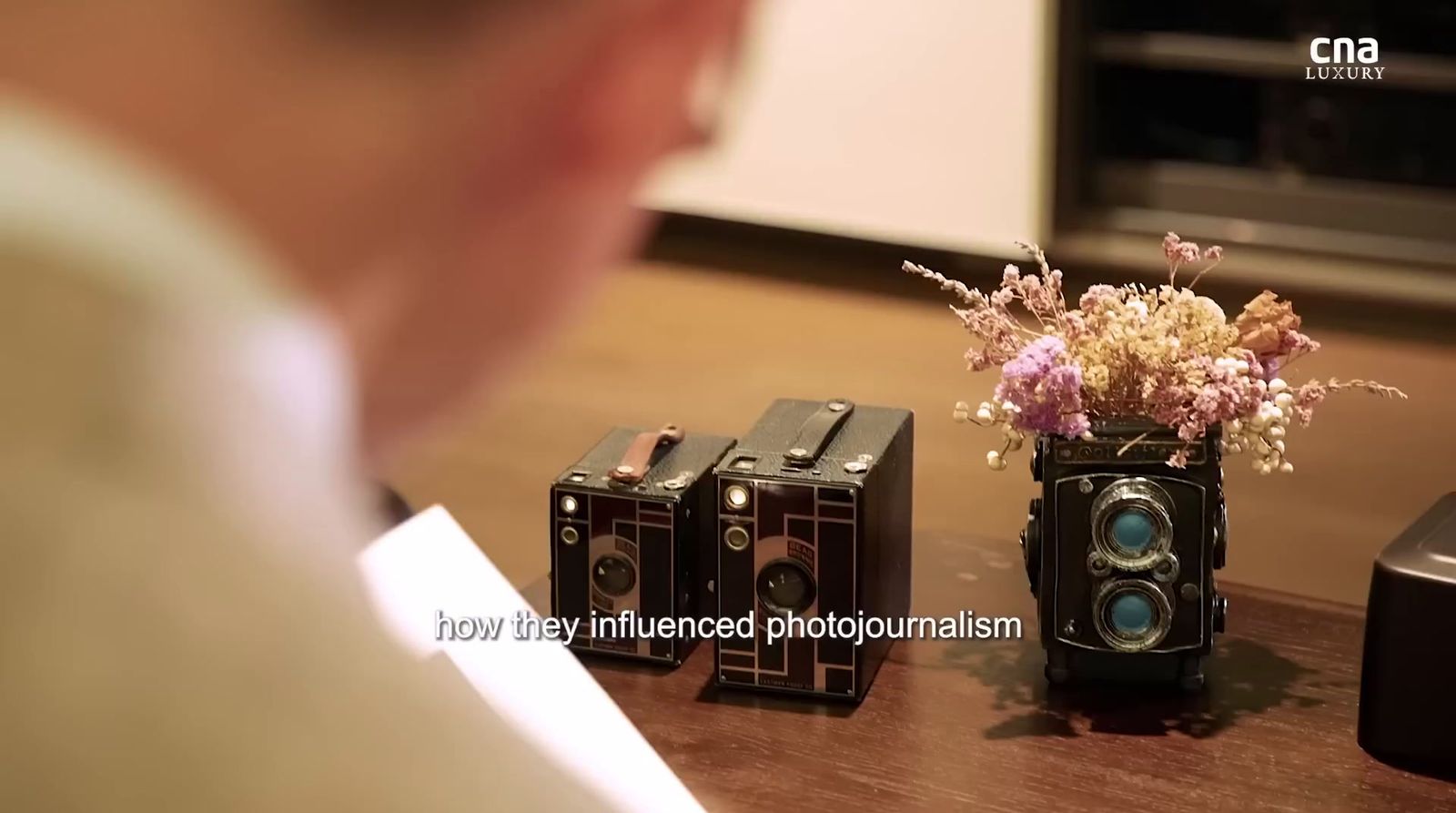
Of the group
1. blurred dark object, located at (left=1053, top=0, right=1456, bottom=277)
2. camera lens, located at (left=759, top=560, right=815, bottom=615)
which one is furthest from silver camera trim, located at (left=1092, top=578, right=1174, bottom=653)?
blurred dark object, located at (left=1053, top=0, right=1456, bottom=277)

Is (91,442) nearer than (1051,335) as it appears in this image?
Yes

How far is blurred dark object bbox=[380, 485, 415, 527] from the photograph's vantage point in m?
1.01

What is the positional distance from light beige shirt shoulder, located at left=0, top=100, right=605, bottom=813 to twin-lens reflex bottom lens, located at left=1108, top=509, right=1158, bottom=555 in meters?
0.62

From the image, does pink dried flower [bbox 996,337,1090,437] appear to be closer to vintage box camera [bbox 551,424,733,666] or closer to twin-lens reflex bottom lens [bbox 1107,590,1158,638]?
twin-lens reflex bottom lens [bbox 1107,590,1158,638]

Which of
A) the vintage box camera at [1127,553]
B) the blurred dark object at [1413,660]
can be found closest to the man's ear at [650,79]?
the vintage box camera at [1127,553]

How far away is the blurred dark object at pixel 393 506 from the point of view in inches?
39.9

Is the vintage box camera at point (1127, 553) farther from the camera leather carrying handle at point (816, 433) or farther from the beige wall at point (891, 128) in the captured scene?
the beige wall at point (891, 128)

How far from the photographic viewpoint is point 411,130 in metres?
0.94

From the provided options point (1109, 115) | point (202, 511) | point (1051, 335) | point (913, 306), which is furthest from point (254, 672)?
point (1109, 115)

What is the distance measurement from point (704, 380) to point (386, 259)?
107cm

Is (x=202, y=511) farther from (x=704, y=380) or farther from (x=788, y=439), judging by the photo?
(x=704, y=380)

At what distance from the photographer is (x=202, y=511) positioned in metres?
0.89

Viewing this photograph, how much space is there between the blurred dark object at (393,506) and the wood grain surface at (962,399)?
0.52 m

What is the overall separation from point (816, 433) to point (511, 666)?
340 mm
